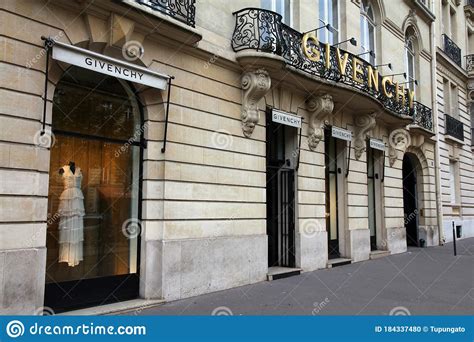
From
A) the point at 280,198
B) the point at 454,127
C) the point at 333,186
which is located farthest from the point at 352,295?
the point at 454,127

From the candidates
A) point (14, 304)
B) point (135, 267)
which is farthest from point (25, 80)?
point (135, 267)

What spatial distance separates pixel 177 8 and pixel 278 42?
Answer: 8.95 ft

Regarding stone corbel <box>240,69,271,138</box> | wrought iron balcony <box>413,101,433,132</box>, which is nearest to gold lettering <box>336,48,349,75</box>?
stone corbel <box>240,69,271,138</box>

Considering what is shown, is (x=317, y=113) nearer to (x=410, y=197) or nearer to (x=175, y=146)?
(x=175, y=146)

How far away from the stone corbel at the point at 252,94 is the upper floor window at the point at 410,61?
11.3m

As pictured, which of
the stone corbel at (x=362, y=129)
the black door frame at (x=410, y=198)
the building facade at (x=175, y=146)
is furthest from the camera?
the black door frame at (x=410, y=198)

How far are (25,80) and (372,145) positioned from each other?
37.4 feet

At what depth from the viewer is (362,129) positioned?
1391cm

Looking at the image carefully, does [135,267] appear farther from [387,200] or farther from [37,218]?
[387,200]

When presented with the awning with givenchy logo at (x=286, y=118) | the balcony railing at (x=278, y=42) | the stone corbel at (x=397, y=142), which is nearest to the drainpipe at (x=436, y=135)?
the stone corbel at (x=397, y=142)

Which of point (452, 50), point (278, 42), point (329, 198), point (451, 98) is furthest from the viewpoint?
point (451, 98)

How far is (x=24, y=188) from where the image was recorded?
6035mm

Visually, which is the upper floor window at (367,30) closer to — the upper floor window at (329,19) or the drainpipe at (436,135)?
the upper floor window at (329,19)

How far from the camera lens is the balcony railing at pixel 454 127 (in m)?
21.7
